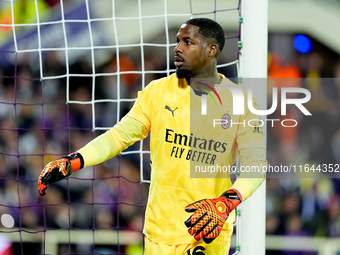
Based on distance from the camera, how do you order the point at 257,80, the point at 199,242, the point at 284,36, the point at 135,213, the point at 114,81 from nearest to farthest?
1. the point at 199,242
2. the point at 257,80
3. the point at 135,213
4. the point at 114,81
5. the point at 284,36

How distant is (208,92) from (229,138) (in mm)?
210

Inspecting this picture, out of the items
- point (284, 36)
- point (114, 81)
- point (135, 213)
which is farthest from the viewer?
point (284, 36)

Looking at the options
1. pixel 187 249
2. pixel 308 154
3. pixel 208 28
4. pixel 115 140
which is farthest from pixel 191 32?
pixel 308 154

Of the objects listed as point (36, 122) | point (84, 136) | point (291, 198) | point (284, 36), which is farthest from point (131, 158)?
point (284, 36)

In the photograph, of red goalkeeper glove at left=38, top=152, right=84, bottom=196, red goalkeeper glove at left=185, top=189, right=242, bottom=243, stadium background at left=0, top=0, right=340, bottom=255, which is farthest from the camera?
stadium background at left=0, top=0, right=340, bottom=255

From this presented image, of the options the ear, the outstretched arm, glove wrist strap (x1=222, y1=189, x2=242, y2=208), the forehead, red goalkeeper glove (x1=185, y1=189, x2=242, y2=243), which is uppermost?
the forehead

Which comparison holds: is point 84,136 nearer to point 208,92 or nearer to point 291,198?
point 291,198

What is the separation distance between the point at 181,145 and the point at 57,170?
49cm

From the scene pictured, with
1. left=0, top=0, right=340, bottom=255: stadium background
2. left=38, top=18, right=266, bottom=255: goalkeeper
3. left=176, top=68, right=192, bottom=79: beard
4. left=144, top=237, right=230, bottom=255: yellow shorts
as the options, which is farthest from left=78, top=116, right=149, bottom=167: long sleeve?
left=0, top=0, right=340, bottom=255: stadium background

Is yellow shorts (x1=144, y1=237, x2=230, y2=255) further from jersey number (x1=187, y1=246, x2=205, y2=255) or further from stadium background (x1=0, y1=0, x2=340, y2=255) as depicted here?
stadium background (x1=0, y1=0, x2=340, y2=255)

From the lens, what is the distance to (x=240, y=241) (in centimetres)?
262

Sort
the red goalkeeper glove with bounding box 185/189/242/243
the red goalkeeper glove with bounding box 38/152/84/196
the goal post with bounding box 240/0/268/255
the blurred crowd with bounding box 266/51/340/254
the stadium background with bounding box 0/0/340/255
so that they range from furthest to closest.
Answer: the blurred crowd with bounding box 266/51/340/254 → the stadium background with bounding box 0/0/340/255 → the goal post with bounding box 240/0/268/255 → the red goalkeeper glove with bounding box 38/152/84/196 → the red goalkeeper glove with bounding box 185/189/242/243

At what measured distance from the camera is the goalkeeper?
2.22 metres

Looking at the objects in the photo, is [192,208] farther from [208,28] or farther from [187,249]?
[208,28]
